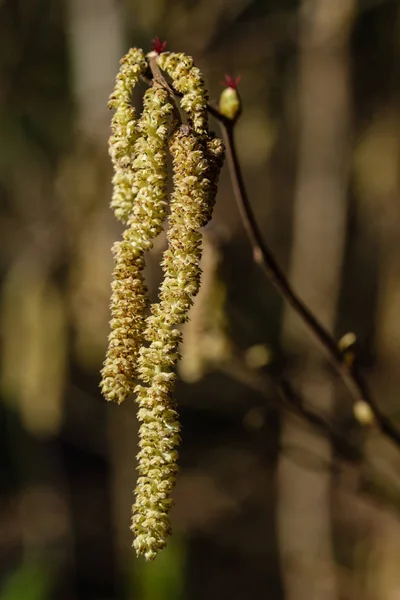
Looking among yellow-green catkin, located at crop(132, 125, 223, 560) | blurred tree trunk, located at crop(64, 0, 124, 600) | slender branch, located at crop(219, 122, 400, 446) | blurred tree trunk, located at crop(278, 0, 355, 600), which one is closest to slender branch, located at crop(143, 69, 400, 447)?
slender branch, located at crop(219, 122, 400, 446)

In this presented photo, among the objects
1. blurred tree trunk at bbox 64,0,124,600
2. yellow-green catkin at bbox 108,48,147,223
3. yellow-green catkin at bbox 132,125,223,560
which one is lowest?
yellow-green catkin at bbox 132,125,223,560

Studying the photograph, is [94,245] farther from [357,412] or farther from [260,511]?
[260,511]

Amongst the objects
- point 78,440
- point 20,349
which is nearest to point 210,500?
point 78,440

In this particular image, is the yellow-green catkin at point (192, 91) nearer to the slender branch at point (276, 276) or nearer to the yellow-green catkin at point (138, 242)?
the yellow-green catkin at point (138, 242)

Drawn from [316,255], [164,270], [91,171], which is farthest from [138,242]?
[316,255]

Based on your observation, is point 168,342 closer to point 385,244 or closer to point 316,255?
point 316,255

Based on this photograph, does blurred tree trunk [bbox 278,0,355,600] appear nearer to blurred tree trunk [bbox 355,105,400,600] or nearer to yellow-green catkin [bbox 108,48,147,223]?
blurred tree trunk [bbox 355,105,400,600]
